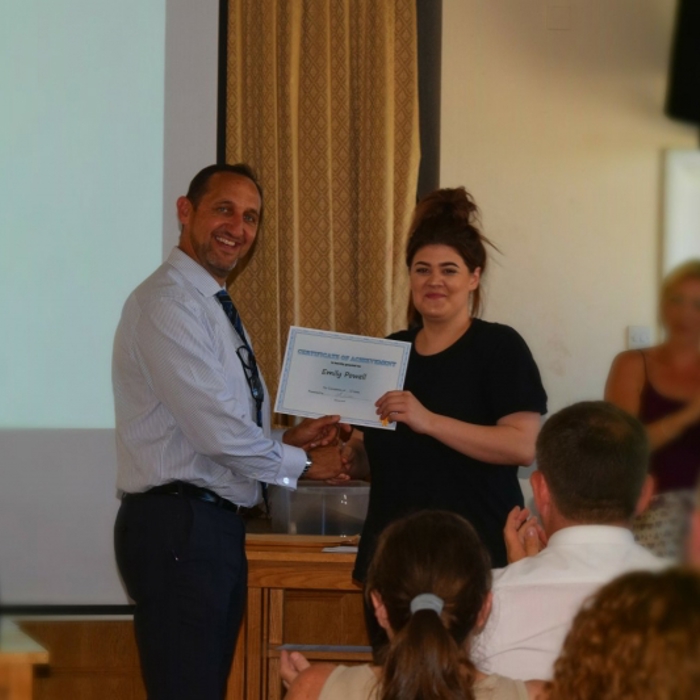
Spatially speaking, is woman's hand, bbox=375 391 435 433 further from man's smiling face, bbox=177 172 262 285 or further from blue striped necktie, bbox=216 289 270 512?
man's smiling face, bbox=177 172 262 285

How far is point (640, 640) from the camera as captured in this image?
761 millimetres

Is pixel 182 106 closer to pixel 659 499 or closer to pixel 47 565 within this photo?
pixel 47 565

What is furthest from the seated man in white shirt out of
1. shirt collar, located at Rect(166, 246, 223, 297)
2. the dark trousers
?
shirt collar, located at Rect(166, 246, 223, 297)

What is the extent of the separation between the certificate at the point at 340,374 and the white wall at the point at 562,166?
1.21 meters

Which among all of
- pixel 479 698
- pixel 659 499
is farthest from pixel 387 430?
pixel 479 698

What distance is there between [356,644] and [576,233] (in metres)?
1.68

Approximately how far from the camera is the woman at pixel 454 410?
235 cm

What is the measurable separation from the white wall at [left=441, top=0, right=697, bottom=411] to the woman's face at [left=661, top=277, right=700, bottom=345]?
5.07ft

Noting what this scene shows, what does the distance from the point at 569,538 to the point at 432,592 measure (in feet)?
1.17

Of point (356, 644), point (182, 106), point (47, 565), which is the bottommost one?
point (356, 644)

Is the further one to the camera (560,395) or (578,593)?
(560,395)

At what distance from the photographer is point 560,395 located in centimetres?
380

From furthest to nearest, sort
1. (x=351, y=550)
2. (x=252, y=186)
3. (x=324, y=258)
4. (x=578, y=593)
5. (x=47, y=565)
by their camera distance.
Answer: (x=324, y=258) < (x=47, y=565) < (x=351, y=550) < (x=252, y=186) < (x=578, y=593)

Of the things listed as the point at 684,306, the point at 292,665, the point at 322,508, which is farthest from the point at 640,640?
the point at 322,508
